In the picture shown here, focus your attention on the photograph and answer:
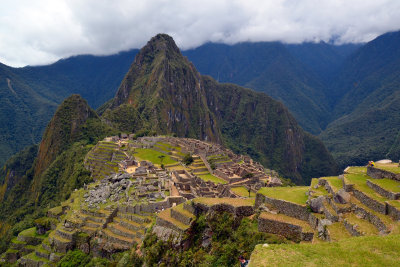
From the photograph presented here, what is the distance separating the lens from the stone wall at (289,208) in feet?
49.6

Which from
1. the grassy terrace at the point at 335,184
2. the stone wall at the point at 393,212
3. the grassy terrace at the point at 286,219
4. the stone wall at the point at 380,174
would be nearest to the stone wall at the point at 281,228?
the grassy terrace at the point at 286,219

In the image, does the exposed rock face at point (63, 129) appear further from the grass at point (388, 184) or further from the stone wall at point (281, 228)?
the grass at point (388, 184)

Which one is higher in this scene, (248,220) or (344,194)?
(344,194)

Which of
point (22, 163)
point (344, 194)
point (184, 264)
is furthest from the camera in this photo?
point (22, 163)

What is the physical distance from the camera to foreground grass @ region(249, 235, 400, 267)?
9.34 meters

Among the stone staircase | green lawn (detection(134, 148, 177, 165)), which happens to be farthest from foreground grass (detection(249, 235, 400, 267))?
green lawn (detection(134, 148, 177, 165))

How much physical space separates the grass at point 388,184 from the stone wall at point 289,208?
3782 millimetres

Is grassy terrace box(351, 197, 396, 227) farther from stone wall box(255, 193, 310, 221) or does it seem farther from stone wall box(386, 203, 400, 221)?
stone wall box(255, 193, 310, 221)

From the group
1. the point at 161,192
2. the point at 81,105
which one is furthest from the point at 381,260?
the point at 81,105

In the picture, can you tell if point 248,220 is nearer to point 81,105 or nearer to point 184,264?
point 184,264

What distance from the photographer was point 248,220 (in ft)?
54.2

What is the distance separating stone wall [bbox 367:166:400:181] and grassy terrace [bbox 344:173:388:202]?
0.38m

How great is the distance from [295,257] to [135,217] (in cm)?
1686

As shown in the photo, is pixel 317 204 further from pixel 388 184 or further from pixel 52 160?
pixel 52 160
